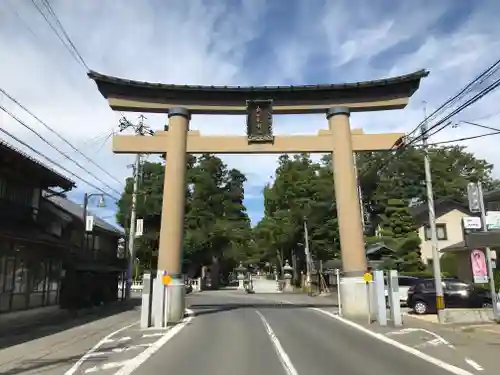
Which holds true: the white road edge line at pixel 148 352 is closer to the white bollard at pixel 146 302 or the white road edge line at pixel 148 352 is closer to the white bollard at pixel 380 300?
the white bollard at pixel 146 302

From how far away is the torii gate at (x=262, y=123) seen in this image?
21.8 m

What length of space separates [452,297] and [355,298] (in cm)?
549

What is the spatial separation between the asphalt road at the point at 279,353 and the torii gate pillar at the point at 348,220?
2.94 m

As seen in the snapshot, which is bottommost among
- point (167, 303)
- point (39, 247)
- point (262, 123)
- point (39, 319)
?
point (39, 319)

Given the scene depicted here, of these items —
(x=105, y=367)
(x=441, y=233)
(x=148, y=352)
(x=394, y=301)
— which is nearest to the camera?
(x=105, y=367)

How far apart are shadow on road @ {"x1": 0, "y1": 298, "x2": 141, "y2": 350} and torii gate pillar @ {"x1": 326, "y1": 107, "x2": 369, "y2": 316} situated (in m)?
11.5

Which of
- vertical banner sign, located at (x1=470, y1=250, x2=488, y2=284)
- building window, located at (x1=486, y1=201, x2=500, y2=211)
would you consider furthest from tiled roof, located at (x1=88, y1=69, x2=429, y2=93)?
building window, located at (x1=486, y1=201, x2=500, y2=211)

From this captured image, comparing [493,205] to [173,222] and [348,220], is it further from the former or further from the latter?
[173,222]

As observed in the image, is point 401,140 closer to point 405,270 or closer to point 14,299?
point 14,299

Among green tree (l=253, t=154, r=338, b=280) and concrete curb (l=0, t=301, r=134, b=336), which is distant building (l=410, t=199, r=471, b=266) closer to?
green tree (l=253, t=154, r=338, b=280)

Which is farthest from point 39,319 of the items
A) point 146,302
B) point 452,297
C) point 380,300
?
point 452,297

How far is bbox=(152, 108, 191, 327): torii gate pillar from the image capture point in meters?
20.3

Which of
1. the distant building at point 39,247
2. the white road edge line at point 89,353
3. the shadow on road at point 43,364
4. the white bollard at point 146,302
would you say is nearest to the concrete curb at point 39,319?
the distant building at point 39,247

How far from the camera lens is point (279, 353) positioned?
37.2 ft
